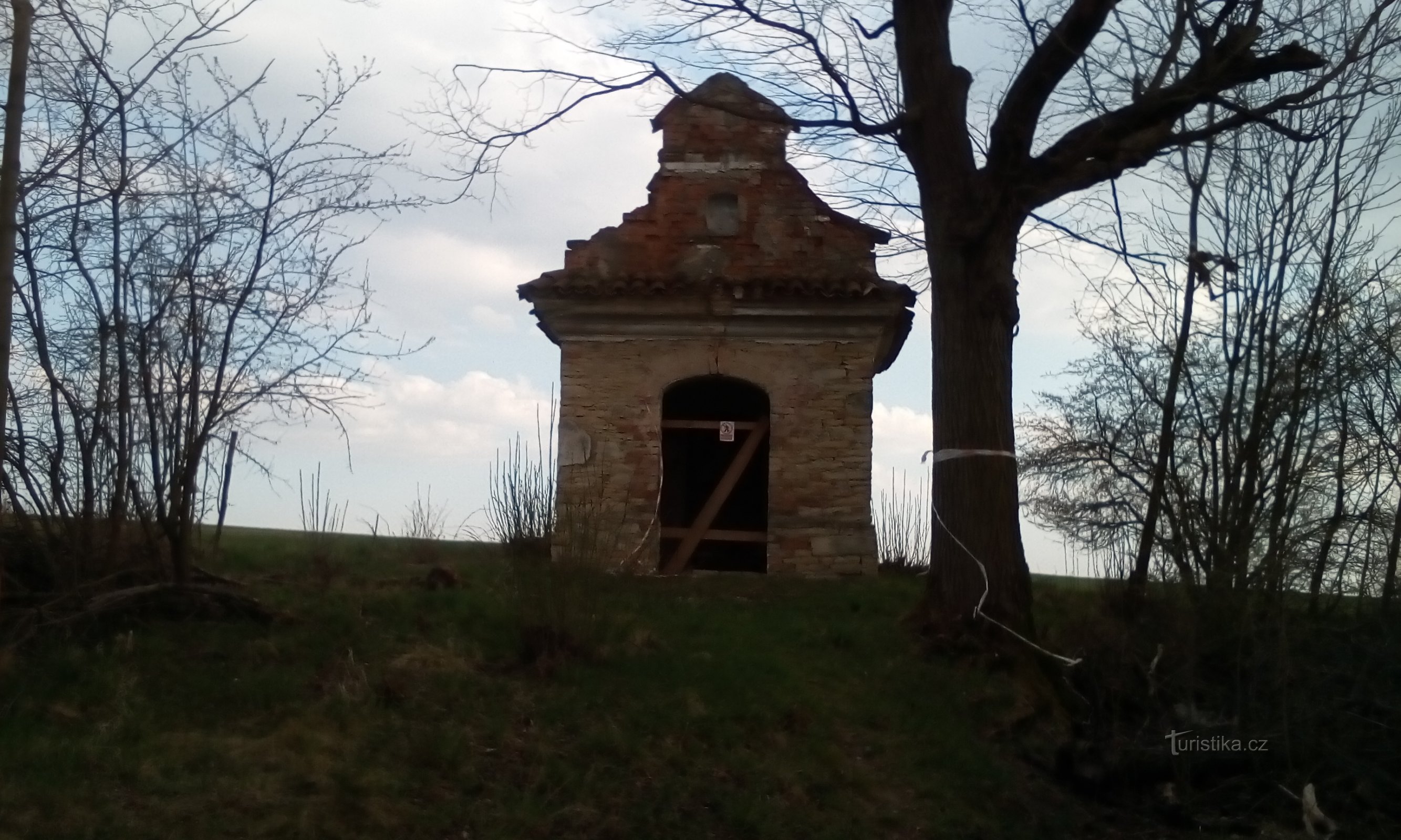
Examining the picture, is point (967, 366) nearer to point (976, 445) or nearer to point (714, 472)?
point (976, 445)

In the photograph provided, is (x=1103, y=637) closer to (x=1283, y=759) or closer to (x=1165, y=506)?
(x=1283, y=759)

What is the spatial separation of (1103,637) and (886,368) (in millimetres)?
8161

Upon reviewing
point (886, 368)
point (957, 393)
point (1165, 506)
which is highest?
point (886, 368)

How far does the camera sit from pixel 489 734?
24.8 ft

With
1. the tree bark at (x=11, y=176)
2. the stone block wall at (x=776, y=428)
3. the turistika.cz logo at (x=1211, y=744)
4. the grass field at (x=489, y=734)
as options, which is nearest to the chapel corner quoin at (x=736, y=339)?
the stone block wall at (x=776, y=428)

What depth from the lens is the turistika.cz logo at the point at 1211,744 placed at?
308 inches

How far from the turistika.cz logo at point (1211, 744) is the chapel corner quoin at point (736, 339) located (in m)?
5.71

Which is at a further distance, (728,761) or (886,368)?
(886,368)

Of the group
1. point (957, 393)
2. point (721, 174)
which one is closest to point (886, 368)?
point (721, 174)

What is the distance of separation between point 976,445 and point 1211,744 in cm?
279

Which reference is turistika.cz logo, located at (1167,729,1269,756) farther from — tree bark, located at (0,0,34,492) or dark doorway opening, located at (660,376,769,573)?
dark doorway opening, located at (660,376,769,573)

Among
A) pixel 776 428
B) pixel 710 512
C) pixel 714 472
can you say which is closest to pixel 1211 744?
pixel 776 428

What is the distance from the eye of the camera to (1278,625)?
26.4 feet

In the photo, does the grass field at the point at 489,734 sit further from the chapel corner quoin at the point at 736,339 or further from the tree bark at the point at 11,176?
the chapel corner quoin at the point at 736,339
